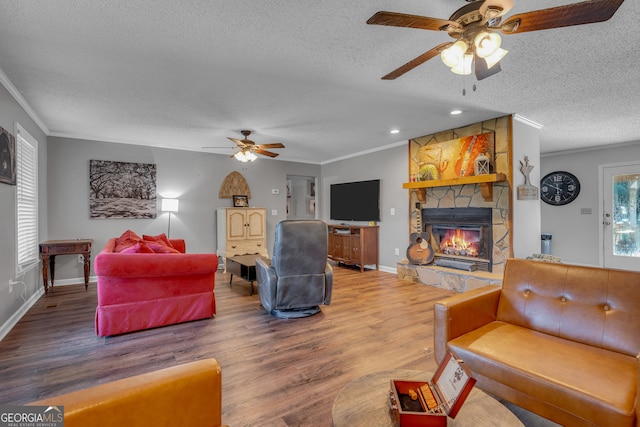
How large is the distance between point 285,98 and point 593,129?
475 centimetres

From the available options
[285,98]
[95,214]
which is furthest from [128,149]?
[285,98]

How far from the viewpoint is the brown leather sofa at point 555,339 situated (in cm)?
131

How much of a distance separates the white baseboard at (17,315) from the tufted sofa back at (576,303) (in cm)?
418

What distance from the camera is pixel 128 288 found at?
2826 millimetres

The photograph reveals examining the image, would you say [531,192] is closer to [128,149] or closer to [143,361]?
[143,361]

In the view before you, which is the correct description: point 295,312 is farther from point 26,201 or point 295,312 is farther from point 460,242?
point 26,201

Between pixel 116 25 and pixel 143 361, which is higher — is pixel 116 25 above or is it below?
above

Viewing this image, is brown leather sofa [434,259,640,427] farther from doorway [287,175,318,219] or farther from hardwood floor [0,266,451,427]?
doorway [287,175,318,219]

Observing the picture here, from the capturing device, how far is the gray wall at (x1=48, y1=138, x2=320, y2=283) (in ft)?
15.8

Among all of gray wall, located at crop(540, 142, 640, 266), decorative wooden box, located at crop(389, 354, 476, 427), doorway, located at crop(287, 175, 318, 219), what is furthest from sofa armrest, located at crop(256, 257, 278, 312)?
gray wall, located at crop(540, 142, 640, 266)

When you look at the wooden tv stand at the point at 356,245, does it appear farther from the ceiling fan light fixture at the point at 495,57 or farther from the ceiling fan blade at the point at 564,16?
the ceiling fan blade at the point at 564,16

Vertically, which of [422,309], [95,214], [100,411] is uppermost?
[95,214]

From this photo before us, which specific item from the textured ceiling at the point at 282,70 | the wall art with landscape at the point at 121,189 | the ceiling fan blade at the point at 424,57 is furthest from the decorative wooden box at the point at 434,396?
the wall art with landscape at the point at 121,189

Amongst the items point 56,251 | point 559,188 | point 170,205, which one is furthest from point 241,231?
point 559,188
